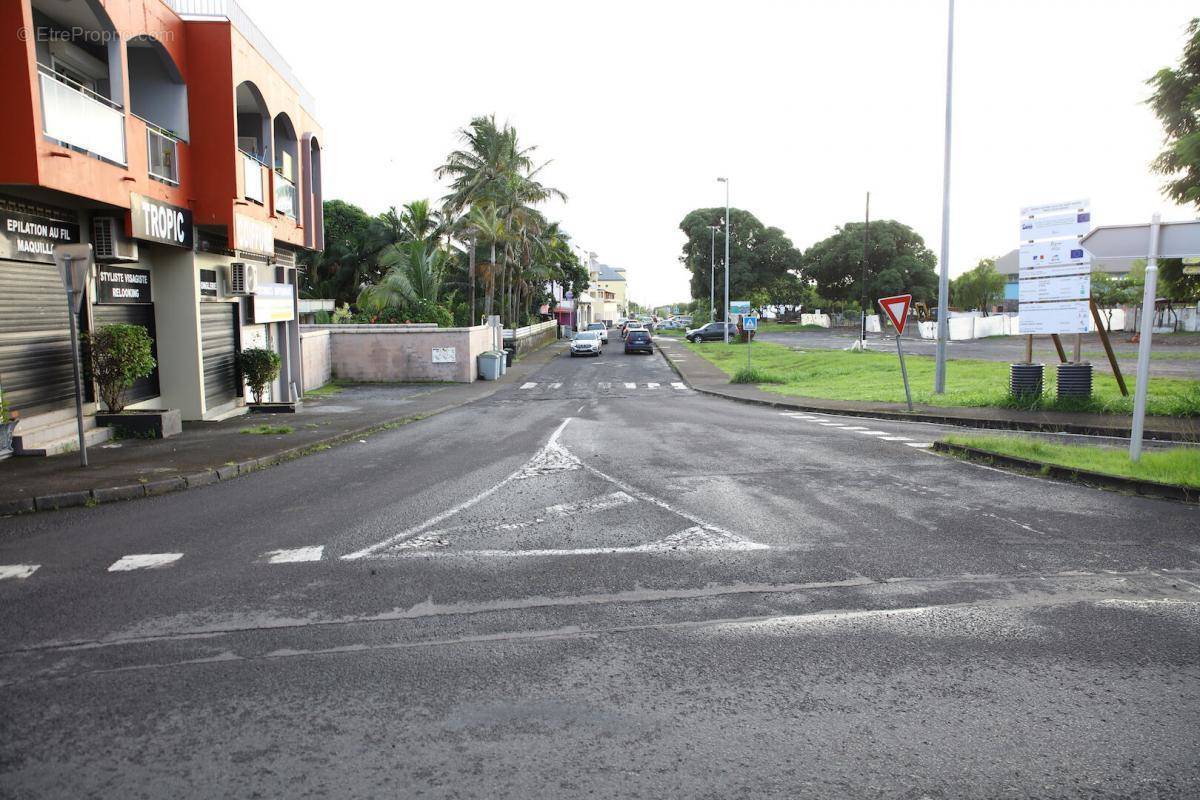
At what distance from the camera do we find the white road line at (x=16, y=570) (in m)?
6.30

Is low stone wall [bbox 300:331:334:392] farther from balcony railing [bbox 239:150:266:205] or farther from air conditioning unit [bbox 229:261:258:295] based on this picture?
balcony railing [bbox 239:150:266:205]

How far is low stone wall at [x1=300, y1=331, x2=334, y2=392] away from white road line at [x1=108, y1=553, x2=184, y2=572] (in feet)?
61.1

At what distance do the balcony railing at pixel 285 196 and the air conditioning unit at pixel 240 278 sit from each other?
6.56ft

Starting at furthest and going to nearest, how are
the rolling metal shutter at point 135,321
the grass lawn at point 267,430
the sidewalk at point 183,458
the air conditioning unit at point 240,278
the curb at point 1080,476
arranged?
1. the air conditioning unit at point 240,278
2. the grass lawn at point 267,430
3. the rolling metal shutter at point 135,321
4. the sidewalk at point 183,458
5. the curb at point 1080,476

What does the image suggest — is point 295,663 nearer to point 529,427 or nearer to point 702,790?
point 702,790

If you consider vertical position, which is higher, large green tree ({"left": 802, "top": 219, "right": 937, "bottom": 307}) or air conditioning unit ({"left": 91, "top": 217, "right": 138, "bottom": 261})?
large green tree ({"left": 802, "top": 219, "right": 937, "bottom": 307})

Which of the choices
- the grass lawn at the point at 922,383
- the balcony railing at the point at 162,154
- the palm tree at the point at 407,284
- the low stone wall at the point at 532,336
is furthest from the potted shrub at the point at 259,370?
the low stone wall at the point at 532,336

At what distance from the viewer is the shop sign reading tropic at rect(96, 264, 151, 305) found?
13649mm

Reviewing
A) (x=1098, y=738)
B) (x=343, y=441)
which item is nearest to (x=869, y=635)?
(x=1098, y=738)

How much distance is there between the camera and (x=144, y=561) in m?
6.70

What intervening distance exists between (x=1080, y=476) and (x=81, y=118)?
14.1m

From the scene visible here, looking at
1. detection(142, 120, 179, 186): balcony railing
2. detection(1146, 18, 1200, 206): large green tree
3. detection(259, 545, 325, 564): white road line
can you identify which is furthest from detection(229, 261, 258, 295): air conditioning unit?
detection(1146, 18, 1200, 206): large green tree
